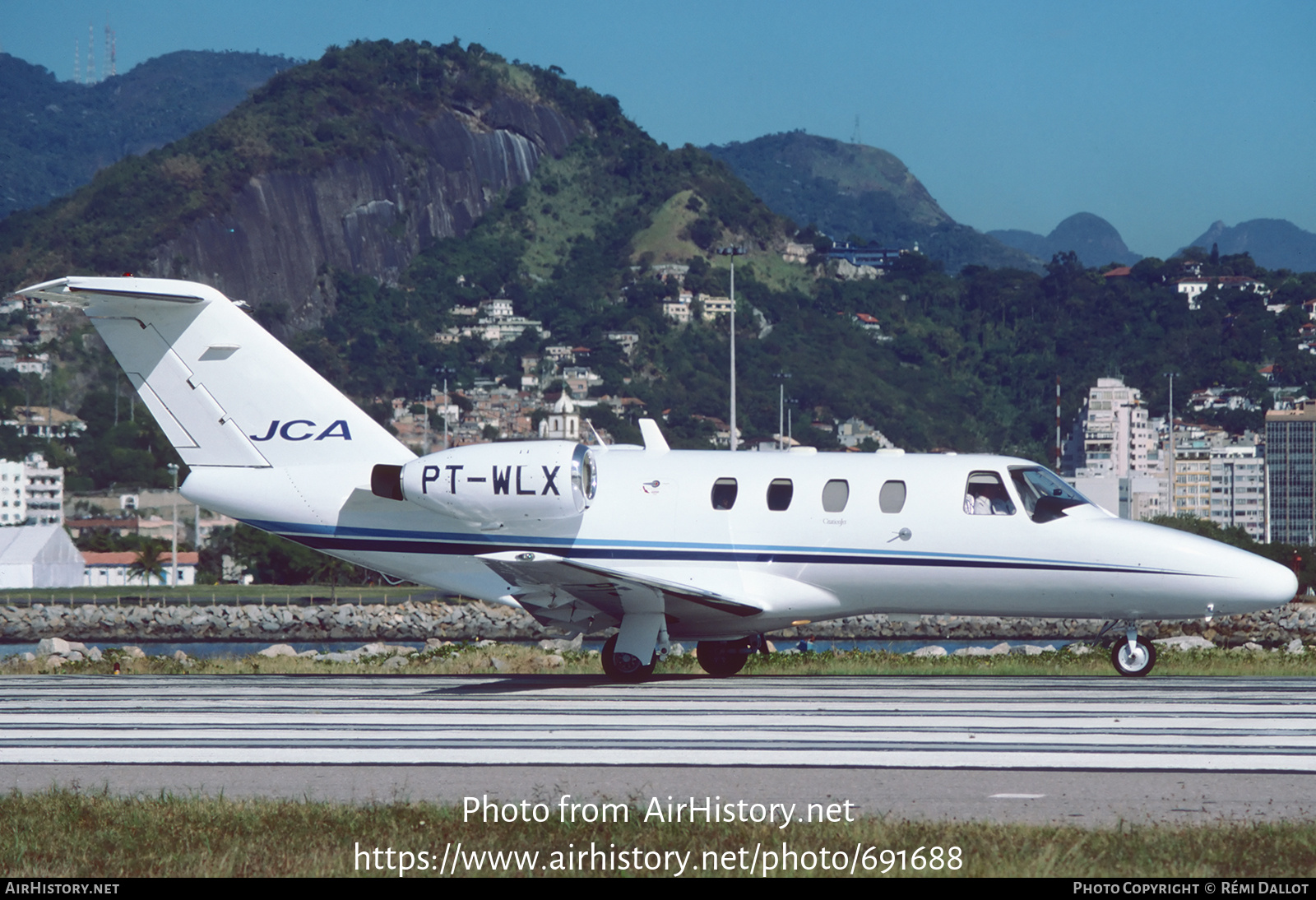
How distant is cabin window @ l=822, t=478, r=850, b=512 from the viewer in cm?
1798

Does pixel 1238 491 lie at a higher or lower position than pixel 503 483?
lower

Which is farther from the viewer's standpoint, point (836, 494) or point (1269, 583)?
point (836, 494)

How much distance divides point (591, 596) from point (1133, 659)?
6564mm

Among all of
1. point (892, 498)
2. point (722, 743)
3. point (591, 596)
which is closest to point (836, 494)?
point (892, 498)

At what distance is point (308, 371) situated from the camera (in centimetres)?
1972

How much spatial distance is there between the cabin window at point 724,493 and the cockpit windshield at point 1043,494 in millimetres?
3319

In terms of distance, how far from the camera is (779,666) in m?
20.6

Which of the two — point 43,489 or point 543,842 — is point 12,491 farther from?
point 543,842

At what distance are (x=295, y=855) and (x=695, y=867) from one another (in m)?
2.27

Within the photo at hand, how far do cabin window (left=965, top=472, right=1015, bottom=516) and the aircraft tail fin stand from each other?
285 inches

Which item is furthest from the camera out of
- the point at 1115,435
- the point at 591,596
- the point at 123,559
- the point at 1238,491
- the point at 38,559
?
the point at 1238,491

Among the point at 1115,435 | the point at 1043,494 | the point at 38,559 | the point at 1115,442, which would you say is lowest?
the point at 38,559

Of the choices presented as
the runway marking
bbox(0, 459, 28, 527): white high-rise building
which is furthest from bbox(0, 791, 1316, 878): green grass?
bbox(0, 459, 28, 527): white high-rise building

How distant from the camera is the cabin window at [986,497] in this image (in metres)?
17.8
